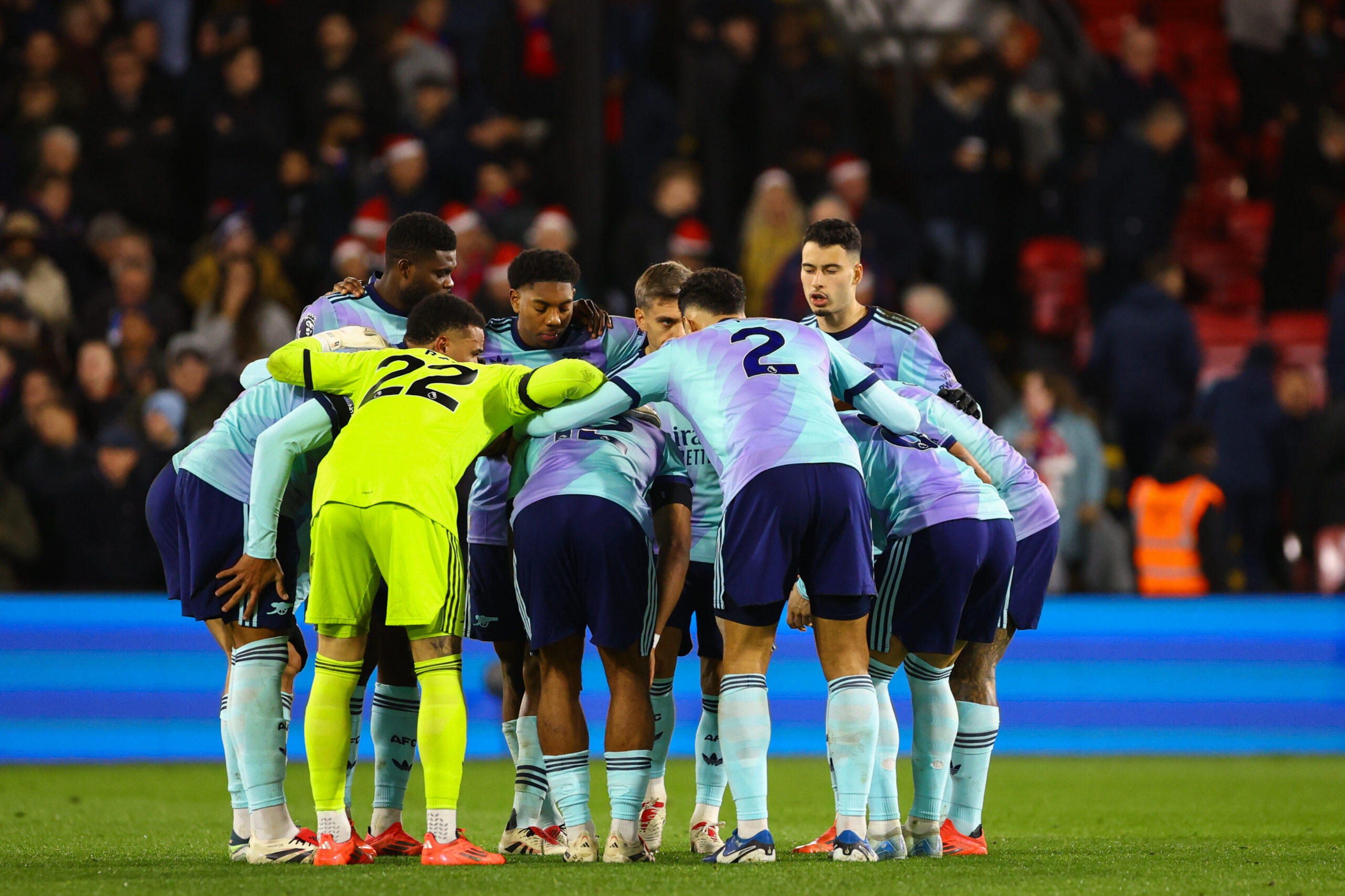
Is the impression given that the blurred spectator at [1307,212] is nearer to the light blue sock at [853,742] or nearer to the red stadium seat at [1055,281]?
the red stadium seat at [1055,281]

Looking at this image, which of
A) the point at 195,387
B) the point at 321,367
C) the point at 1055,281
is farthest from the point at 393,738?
the point at 1055,281

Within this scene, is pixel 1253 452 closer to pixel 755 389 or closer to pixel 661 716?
pixel 661 716

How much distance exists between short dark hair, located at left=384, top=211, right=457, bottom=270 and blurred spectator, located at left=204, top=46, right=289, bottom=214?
295 inches

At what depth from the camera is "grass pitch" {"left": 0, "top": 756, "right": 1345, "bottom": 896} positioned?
553 cm

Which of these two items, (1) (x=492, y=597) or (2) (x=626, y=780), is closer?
(2) (x=626, y=780)

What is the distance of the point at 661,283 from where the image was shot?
23.2 ft

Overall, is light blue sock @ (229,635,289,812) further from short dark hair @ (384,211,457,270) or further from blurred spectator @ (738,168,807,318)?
blurred spectator @ (738,168,807,318)

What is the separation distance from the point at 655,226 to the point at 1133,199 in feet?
13.9

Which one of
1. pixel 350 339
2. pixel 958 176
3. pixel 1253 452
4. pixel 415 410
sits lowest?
pixel 1253 452

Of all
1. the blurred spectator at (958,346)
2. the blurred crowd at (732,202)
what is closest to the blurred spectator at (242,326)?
the blurred crowd at (732,202)

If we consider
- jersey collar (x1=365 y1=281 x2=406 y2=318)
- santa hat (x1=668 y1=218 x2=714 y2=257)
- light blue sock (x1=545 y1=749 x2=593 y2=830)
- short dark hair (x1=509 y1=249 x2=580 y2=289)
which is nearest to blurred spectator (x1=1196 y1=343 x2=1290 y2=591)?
santa hat (x1=668 y1=218 x2=714 y2=257)

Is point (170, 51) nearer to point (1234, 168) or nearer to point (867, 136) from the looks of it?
point (867, 136)

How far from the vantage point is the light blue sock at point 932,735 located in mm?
6645

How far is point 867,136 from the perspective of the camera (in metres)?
15.2
